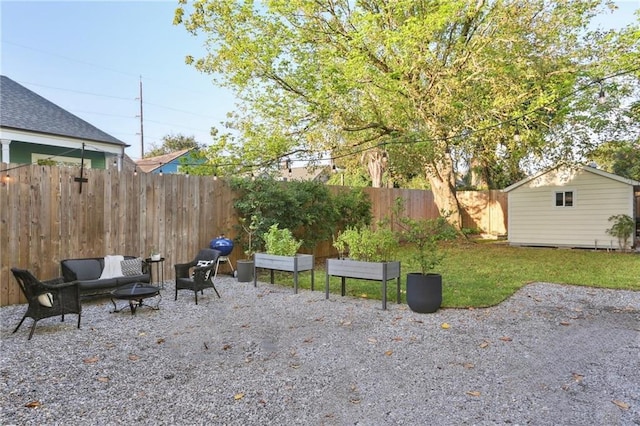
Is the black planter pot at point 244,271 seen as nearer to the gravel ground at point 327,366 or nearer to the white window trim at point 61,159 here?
the gravel ground at point 327,366

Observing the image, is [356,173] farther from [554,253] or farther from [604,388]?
[604,388]

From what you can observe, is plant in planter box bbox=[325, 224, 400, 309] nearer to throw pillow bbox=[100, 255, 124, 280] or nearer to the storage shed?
throw pillow bbox=[100, 255, 124, 280]

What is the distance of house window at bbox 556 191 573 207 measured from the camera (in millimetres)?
12461

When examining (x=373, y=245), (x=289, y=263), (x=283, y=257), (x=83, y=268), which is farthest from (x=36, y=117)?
(x=373, y=245)

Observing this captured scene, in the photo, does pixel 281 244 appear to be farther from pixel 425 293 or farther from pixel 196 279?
pixel 425 293

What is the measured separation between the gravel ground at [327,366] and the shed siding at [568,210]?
788cm

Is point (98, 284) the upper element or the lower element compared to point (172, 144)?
lower

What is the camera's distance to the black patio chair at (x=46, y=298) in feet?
13.8

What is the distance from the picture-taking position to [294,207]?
845cm

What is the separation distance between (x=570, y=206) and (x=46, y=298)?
13673 millimetres

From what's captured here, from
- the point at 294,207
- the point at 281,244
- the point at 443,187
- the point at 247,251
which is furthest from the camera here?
the point at 443,187

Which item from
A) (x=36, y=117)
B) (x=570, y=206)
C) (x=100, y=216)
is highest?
(x=36, y=117)

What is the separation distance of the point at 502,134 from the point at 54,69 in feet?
56.3

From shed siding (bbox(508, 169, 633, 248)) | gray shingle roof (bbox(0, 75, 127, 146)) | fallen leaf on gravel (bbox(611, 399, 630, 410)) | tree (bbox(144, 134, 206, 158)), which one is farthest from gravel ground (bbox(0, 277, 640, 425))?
tree (bbox(144, 134, 206, 158))
